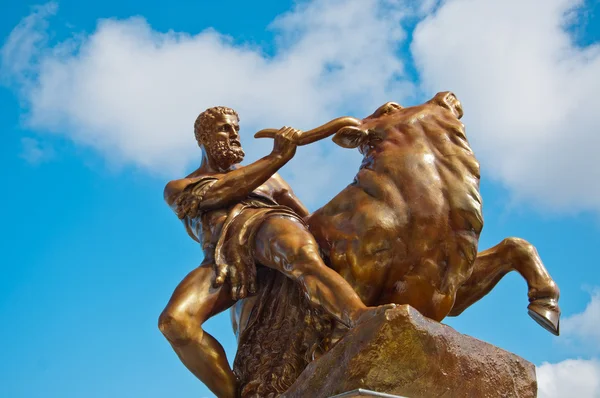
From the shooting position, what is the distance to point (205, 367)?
17.6 ft

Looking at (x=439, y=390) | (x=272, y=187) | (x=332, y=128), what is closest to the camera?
(x=439, y=390)

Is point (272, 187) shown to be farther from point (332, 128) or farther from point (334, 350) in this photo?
point (334, 350)

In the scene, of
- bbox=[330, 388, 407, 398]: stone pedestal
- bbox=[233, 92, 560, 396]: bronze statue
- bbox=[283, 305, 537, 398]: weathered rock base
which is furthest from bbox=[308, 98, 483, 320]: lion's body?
bbox=[330, 388, 407, 398]: stone pedestal

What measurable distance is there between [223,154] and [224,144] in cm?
8

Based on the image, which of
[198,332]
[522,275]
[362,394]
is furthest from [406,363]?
[522,275]

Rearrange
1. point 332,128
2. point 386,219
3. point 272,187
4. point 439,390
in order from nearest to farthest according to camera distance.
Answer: point 439,390 < point 386,219 < point 332,128 < point 272,187

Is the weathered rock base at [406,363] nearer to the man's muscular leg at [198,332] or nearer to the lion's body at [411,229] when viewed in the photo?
the lion's body at [411,229]

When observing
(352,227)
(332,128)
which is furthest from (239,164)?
(352,227)

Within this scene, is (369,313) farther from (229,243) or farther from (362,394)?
(229,243)

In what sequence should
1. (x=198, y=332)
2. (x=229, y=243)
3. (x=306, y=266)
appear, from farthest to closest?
1. (x=229, y=243)
2. (x=198, y=332)
3. (x=306, y=266)

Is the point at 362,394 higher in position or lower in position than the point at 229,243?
lower

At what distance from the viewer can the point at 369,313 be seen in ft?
14.4

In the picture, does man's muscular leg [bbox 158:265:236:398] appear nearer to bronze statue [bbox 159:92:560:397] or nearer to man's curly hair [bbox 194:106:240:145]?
bronze statue [bbox 159:92:560:397]

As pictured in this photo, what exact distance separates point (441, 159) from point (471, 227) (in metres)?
0.47
